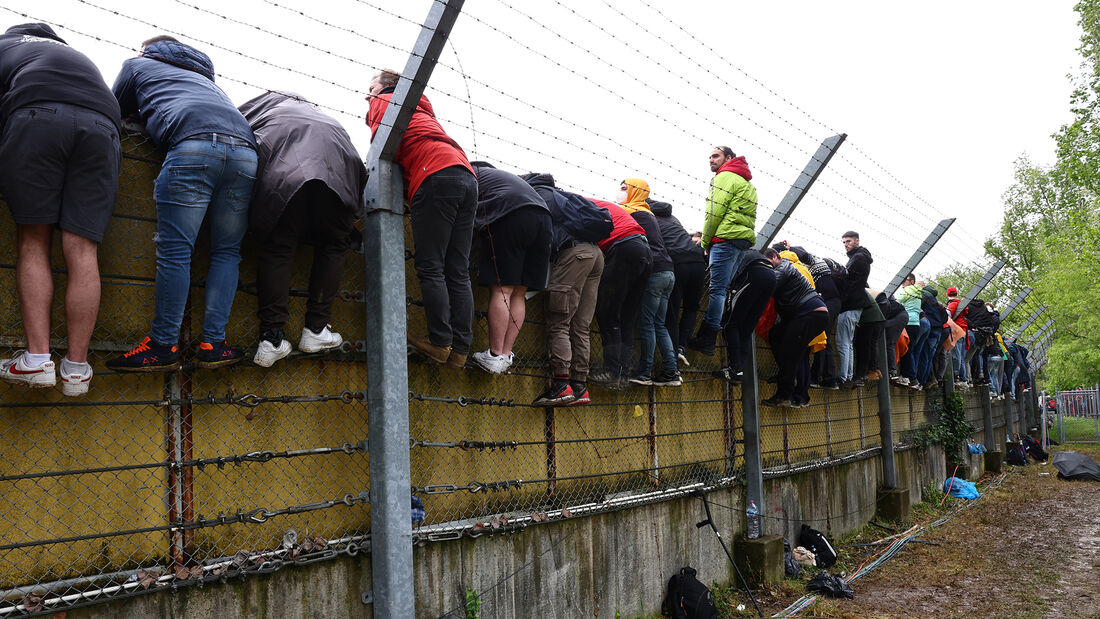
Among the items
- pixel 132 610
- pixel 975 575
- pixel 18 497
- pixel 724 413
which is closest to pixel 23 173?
pixel 18 497

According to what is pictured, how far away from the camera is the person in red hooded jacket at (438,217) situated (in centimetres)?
399

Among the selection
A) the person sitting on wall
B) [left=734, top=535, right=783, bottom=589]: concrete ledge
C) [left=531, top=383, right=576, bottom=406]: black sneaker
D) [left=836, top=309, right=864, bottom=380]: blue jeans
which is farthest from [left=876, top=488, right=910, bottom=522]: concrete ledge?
the person sitting on wall

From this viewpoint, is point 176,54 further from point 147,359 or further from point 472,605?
point 472,605

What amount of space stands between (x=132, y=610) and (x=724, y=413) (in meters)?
5.59

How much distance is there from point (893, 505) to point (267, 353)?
958 centimetres

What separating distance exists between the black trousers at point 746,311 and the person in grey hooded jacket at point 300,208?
422 centimetres

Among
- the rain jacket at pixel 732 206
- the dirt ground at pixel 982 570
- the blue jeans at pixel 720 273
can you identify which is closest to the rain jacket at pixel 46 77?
the rain jacket at pixel 732 206

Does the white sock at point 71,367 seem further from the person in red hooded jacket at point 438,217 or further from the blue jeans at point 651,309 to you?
the blue jeans at point 651,309

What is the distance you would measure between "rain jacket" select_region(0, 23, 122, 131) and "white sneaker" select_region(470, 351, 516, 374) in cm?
229

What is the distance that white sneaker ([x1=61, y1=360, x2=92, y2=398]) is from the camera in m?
2.88

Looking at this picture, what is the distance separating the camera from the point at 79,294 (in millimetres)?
2889

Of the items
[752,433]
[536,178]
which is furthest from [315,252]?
[752,433]

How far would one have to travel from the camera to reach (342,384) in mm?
4012

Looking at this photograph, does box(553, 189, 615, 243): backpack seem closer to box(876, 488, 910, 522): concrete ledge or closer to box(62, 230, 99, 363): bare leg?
box(62, 230, 99, 363): bare leg
